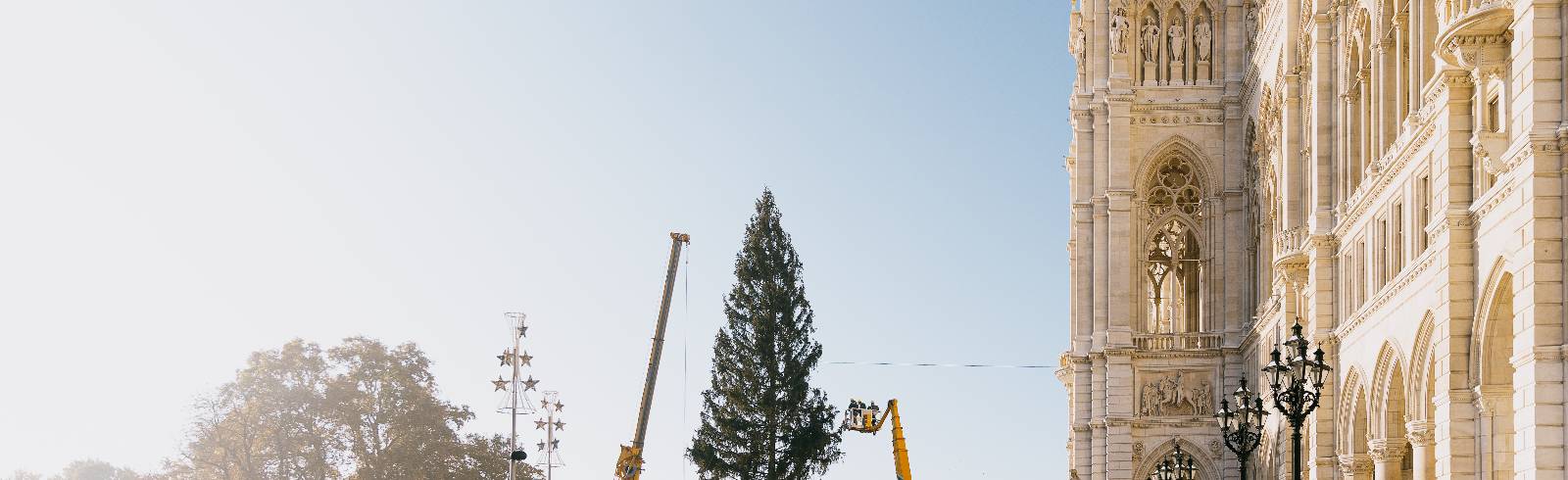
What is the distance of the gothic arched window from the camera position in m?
62.1

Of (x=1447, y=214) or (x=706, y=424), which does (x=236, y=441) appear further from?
(x=1447, y=214)

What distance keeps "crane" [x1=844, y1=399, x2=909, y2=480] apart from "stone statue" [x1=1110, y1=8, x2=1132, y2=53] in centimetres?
1254

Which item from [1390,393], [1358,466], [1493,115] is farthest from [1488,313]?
[1358,466]

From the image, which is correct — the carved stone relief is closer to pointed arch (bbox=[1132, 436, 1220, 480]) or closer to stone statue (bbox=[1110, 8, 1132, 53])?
pointed arch (bbox=[1132, 436, 1220, 480])

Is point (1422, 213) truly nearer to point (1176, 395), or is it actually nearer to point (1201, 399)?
point (1201, 399)

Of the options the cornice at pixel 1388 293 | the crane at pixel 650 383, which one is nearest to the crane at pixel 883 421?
the crane at pixel 650 383

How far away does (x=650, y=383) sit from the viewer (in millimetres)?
57812

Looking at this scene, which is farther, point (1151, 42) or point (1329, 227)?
point (1151, 42)

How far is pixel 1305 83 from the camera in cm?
4691

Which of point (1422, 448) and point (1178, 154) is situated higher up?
point (1178, 154)

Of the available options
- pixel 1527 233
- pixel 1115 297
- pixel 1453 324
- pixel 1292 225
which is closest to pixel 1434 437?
pixel 1453 324

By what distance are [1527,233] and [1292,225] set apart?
21.2 meters

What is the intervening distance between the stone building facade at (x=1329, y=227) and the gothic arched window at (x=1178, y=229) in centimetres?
7

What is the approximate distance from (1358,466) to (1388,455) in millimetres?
2487
